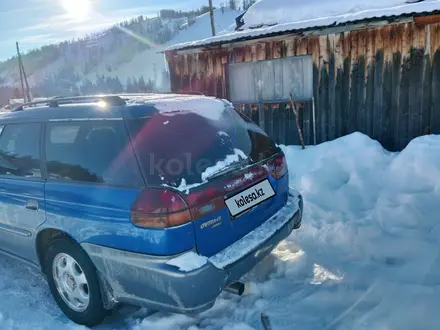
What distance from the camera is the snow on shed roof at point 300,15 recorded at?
6703mm

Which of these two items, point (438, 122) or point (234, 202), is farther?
point (438, 122)

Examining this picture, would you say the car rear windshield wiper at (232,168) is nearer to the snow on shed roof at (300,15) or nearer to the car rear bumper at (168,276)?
the car rear bumper at (168,276)

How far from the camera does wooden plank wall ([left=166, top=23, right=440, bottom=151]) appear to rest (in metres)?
6.74

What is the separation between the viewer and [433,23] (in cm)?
648

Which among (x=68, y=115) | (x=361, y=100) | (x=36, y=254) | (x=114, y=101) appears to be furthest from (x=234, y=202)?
(x=361, y=100)

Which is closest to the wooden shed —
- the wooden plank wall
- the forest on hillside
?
the wooden plank wall

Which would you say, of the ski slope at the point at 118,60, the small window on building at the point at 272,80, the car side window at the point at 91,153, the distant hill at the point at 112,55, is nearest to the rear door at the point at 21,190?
the car side window at the point at 91,153

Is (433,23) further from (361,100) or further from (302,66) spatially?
(302,66)

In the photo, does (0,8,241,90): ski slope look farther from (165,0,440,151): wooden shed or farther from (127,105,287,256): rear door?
(127,105,287,256): rear door

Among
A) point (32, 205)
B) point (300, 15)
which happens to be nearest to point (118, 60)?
point (300, 15)

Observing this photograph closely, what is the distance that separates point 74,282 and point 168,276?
107 cm

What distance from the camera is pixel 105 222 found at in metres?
2.48

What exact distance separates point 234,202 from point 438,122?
5931mm

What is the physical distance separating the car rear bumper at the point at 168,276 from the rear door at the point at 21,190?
73cm
